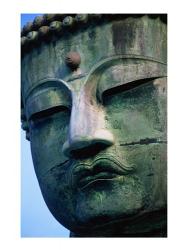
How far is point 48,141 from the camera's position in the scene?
27.0 ft

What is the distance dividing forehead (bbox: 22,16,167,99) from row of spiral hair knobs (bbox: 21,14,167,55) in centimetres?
5

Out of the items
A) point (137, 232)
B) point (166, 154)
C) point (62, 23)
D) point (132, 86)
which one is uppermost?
point (62, 23)

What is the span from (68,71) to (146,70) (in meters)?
0.62

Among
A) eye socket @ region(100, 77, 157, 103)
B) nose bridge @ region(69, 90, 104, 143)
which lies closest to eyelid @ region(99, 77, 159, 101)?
eye socket @ region(100, 77, 157, 103)

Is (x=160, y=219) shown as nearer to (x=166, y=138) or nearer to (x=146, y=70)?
(x=166, y=138)

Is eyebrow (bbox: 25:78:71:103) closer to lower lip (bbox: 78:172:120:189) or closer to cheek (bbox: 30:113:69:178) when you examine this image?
cheek (bbox: 30:113:69:178)

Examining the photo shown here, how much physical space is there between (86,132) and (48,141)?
0.57m

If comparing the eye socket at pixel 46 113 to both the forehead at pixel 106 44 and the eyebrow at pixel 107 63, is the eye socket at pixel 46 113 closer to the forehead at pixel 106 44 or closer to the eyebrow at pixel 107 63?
the forehead at pixel 106 44

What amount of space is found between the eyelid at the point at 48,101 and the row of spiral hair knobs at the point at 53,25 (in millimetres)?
426

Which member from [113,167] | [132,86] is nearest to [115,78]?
[132,86]

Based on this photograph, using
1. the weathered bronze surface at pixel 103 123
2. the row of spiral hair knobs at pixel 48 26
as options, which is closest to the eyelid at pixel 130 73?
the weathered bronze surface at pixel 103 123

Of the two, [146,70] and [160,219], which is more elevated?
[146,70]

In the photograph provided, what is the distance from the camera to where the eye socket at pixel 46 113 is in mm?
8167

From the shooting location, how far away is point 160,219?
7828mm
